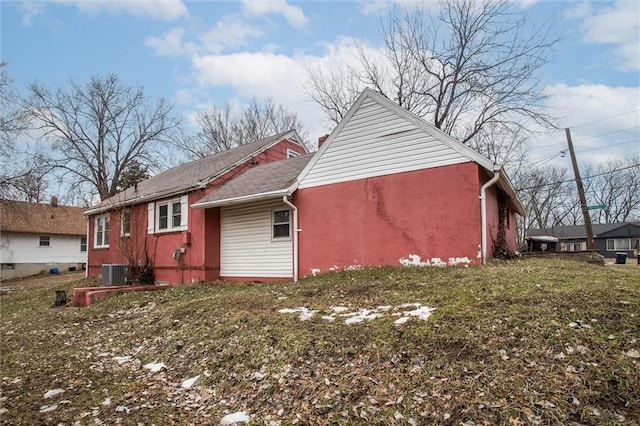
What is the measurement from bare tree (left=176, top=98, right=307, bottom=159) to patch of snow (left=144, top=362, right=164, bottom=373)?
26723mm

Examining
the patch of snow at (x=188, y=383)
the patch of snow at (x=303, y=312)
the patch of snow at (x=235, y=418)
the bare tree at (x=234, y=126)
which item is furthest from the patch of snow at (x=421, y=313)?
the bare tree at (x=234, y=126)

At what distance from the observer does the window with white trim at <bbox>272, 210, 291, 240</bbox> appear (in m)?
11.2

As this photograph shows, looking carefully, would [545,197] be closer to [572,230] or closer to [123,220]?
[572,230]

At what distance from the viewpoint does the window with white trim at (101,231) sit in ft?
57.7

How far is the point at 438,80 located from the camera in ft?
64.6

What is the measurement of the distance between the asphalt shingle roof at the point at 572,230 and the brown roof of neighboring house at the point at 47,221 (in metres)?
45.0

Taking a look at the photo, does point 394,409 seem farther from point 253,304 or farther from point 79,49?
point 79,49

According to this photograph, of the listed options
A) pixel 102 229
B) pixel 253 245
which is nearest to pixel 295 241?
pixel 253 245

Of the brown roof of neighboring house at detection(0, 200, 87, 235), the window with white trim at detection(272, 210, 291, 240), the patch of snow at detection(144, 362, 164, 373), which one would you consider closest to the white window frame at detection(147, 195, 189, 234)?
the window with white trim at detection(272, 210, 291, 240)

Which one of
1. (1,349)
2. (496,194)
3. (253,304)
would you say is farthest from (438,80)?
(1,349)

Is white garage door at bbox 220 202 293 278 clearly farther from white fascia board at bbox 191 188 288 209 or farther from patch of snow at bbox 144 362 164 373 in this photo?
patch of snow at bbox 144 362 164 373

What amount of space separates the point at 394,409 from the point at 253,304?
4.07 m

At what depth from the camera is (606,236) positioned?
4003 centimetres

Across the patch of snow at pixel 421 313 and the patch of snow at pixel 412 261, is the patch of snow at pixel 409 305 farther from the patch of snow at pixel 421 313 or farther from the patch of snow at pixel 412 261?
the patch of snow at pixel 412 261
